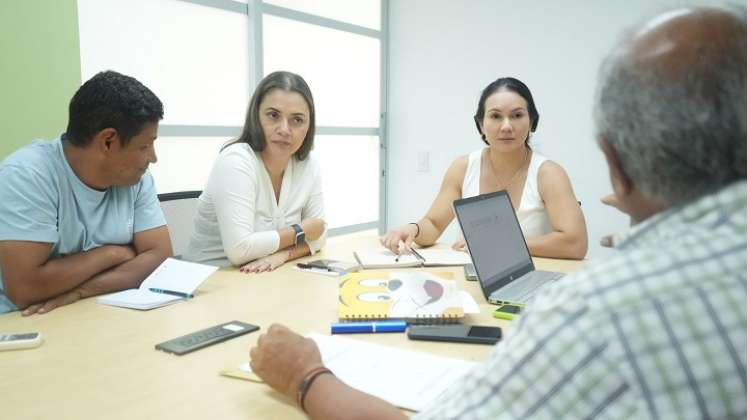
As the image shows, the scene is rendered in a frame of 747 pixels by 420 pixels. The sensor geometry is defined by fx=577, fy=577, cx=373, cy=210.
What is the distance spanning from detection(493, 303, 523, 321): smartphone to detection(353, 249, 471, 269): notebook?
1.74ft

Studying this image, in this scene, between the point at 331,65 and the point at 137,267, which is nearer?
the point at 137,267

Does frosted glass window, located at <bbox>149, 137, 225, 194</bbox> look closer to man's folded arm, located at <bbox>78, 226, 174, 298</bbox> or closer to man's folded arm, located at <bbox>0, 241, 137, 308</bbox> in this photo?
man's folded arm, located at <bbox>78, 226, 174, 298</bbox>

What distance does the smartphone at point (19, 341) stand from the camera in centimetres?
119

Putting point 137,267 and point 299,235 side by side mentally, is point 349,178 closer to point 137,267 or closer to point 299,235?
point 299,235

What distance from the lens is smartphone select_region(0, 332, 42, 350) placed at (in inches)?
46.8

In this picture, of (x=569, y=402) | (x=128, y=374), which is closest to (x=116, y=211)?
(x=128, y=374)

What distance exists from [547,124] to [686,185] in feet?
10.9

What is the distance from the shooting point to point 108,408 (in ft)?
3.11

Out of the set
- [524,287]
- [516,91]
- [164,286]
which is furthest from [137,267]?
[516,91]

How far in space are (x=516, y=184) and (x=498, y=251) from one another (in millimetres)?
837

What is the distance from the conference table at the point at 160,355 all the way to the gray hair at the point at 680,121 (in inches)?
26.1

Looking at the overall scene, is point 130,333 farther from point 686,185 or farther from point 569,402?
point 686,185

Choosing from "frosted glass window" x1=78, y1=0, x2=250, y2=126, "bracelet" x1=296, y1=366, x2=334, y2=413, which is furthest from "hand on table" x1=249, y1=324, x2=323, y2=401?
"frosted glass window" x1=78, y1=0, x2=250, y2=126

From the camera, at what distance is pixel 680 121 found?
56cm
